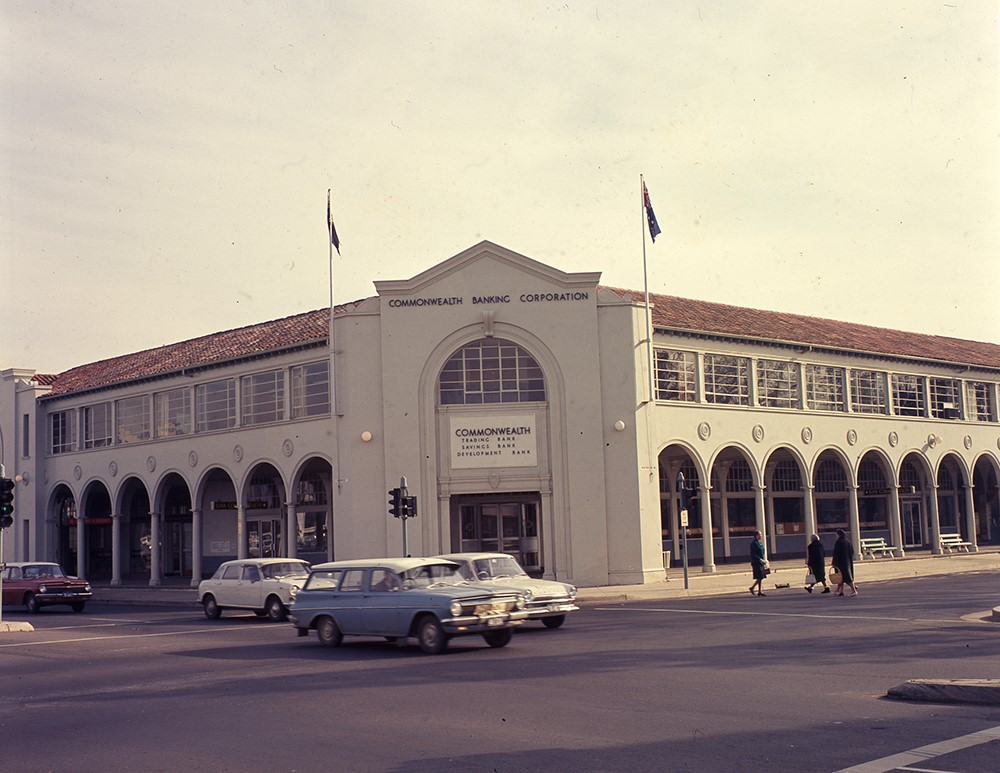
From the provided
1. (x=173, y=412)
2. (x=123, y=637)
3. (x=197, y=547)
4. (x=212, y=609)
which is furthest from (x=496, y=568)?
(x=173, y=412)

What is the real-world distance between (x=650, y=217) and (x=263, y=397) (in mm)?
14823

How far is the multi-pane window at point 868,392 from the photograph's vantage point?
44.5 metres

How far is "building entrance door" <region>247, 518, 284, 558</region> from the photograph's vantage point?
44594mm

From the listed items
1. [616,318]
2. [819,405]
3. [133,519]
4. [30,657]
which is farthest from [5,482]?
[819,405]

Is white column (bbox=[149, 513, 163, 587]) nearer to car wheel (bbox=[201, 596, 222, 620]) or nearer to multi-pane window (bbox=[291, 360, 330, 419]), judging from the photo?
multi-pane window (bbox=[291, 360, 330, 419])

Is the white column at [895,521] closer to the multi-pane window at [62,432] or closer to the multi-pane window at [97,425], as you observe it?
the multi-pane window at [97,425]

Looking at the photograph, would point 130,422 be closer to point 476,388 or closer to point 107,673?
point 476,388

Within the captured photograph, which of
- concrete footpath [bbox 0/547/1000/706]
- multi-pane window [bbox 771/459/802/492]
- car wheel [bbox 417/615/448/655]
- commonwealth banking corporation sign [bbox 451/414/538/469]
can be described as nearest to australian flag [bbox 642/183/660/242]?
commonwealth banking corporation sign [bbox 451/414/538/469]

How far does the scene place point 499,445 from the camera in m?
35.5

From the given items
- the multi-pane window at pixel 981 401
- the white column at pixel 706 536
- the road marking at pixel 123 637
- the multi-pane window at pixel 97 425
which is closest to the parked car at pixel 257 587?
the road marking at pixel 123 637

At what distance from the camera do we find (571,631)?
2148cm

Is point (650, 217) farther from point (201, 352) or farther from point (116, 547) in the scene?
point (116, 547)

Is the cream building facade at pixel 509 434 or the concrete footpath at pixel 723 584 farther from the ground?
the cream building facade at pixel 509 434

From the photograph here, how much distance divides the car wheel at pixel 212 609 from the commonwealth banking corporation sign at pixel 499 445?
31.8ft
